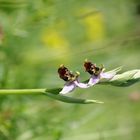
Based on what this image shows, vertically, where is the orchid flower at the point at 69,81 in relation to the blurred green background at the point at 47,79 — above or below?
below

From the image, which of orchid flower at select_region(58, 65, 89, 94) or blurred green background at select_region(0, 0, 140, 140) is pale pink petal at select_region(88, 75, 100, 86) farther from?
blurred green background at select_region(0, 0, 140, 140)

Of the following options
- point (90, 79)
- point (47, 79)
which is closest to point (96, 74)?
point (90, 79)

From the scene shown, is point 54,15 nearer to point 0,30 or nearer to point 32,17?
point 32,17

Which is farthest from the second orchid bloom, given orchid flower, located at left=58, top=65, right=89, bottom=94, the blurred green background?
the blurred green background

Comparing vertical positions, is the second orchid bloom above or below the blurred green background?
below

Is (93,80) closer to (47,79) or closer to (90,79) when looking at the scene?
(90,79)

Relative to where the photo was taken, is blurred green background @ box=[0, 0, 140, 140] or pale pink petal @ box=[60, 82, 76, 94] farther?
blurred green background @ box=[0, 0, 140, 140]

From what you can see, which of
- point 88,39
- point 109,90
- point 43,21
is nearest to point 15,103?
point 43,21

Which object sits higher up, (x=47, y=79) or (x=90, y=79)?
(x=47, y=79)

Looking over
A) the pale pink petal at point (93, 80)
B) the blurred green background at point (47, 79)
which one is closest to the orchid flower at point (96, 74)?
the pale pink petal at point (93, 80)

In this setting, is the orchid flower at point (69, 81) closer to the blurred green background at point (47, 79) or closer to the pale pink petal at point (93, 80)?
the pale pink petal at point (93, 80)

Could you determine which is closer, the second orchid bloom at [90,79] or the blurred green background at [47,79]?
the second orchid bloom at [90,79]
